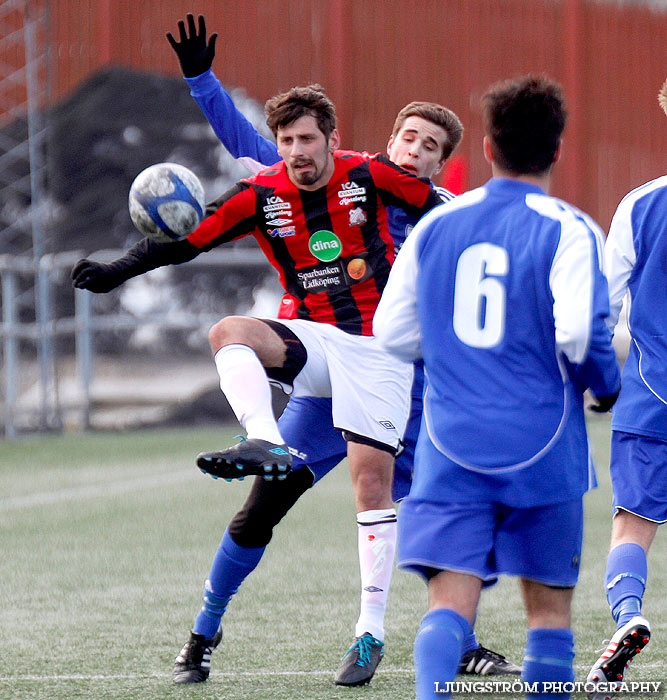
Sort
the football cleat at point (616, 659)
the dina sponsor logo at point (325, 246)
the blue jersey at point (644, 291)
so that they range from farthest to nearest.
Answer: the dina sponsor logo at point (325, 246)
the blue jersey at point (644, 291)
the football cleat at point (616, 659)

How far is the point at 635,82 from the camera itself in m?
20.4

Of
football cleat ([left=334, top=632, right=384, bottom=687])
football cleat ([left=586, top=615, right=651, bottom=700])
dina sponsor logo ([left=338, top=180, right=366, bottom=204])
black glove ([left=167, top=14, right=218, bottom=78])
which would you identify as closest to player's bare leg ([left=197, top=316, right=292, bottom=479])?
dina sponsor logo ([left=338, top=180, right=366, bottom=204])

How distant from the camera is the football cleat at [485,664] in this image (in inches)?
171

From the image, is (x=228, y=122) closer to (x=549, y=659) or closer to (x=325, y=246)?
(x=325, y=246)

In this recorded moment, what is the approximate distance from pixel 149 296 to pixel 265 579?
10776 mm

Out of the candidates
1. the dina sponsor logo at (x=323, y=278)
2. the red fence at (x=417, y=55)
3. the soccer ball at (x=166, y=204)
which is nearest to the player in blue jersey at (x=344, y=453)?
the dina sponsor logo at (x=323, y=278)

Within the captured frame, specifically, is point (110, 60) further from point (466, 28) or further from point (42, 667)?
point (42, 667)

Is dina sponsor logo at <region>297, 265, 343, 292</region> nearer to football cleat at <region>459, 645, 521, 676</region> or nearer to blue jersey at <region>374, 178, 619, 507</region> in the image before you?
football cleat at <region>459, 645, 521, 676</region>

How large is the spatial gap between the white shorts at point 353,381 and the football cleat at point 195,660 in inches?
33.9

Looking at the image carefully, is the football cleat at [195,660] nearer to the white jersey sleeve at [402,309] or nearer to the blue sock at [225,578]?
the blue sock at [225,578]

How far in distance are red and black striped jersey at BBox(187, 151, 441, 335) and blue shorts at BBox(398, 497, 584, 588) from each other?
1543mm

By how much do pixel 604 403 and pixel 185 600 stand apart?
10.5 ft

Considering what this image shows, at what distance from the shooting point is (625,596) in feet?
13.0

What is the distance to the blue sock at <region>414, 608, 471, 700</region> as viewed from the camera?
2859 mm
